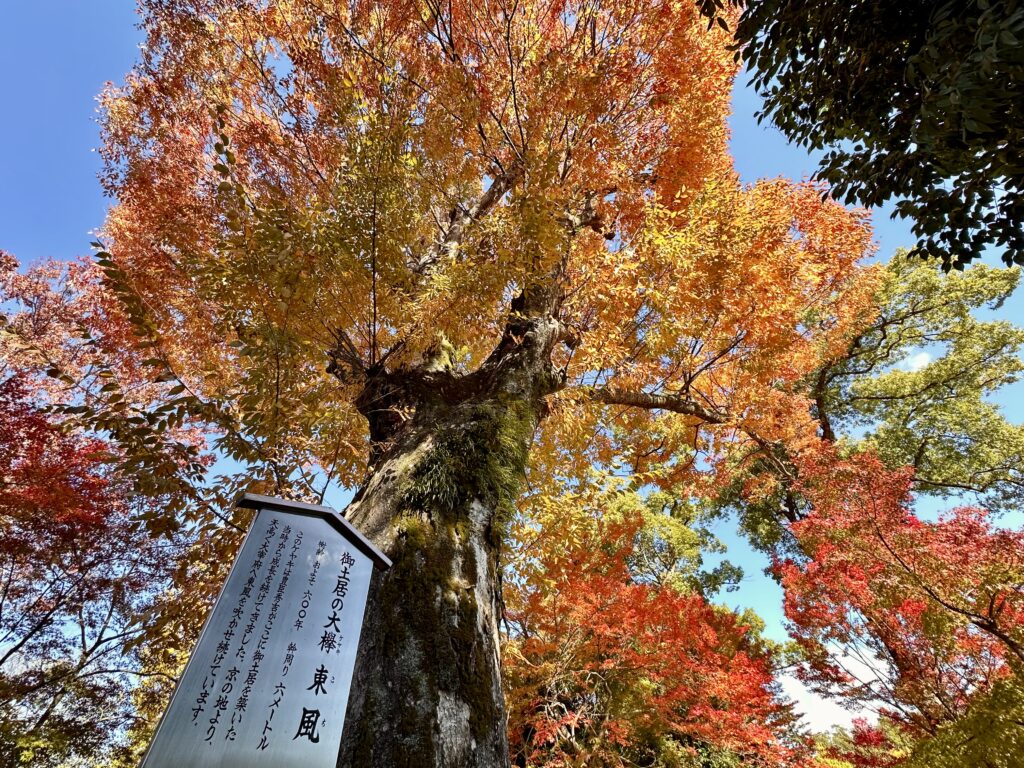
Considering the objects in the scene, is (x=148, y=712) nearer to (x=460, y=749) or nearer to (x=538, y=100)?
(x=460, y=749)

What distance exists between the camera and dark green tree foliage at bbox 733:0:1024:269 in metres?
2.04

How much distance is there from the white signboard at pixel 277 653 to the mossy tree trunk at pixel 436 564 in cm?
48

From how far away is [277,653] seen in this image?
1.54m

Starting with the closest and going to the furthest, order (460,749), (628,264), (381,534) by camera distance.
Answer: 1. (460,749)
2. (381,534)
3. (628,264)

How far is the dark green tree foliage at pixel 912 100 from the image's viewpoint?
2.04 meters

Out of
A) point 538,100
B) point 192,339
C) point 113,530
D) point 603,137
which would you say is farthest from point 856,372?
point 113,530

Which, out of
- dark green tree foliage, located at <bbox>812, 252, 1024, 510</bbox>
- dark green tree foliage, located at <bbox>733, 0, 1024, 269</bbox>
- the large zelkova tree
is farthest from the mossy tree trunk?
dark green tree foliage, located at <bbox>812, 252, 1024, 510</bbox>

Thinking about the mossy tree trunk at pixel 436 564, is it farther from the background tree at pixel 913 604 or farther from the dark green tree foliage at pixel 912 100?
the background tree at pixel 913 604

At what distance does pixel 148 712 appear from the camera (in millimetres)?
6969

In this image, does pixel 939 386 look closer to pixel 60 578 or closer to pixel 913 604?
pixel 913 604

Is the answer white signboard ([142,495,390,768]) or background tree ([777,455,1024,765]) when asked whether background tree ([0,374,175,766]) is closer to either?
white signboard ([142,495,390,768])

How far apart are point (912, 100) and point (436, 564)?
150 inches

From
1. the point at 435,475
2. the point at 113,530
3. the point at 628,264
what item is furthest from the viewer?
the point at 113,530

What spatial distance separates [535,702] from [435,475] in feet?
21.0
